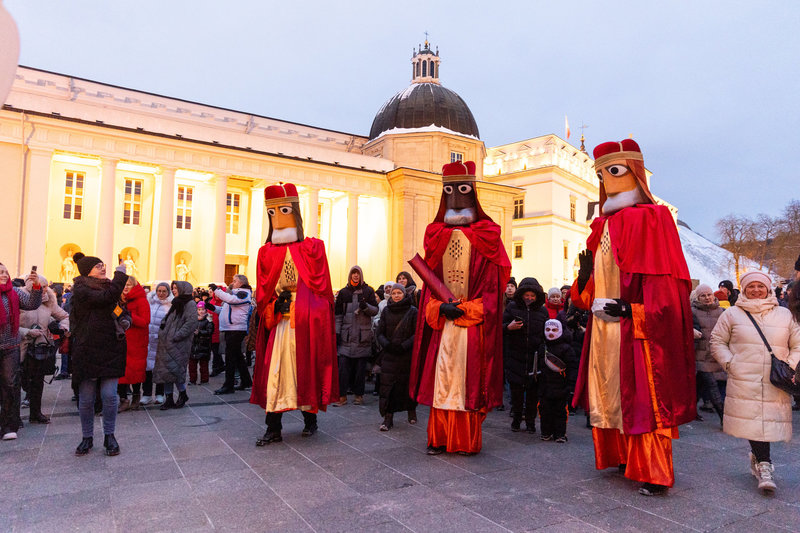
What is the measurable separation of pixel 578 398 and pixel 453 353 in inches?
48.3

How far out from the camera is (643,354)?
413cm

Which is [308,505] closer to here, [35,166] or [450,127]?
[35,166]

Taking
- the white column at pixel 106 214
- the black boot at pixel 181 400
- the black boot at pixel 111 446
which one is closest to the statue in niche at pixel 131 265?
the white column at pixel 106 214

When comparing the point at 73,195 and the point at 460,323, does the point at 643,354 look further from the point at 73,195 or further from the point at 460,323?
the point at 73,195

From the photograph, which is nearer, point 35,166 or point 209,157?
point 35,166

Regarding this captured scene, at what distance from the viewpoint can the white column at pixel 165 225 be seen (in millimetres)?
24562

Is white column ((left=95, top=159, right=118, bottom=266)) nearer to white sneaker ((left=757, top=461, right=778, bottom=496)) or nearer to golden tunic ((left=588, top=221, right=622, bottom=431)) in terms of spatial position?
golden tunic ((left=588, top=221, right=622, bottom=431))

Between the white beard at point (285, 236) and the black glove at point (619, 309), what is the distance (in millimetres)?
3484

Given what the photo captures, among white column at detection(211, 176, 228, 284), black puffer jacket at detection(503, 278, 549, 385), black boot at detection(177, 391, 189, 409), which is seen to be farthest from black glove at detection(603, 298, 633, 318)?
white column at detection(211, 176, 228, 284)

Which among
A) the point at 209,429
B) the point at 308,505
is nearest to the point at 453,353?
the point at 308,505

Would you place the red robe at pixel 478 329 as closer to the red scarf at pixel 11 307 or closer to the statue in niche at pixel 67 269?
the red scarf at pixel 11 307

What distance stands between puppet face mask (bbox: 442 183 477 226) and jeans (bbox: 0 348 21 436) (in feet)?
16.3

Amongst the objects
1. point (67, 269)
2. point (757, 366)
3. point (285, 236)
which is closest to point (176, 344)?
point (285, 236)

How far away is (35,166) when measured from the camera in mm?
22125
